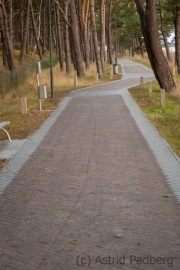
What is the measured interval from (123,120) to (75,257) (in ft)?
40.7

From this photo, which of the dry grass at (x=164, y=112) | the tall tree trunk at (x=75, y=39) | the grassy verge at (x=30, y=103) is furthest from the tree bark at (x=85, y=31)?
the dry grass at (x=164, y=112)

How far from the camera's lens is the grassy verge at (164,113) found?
15.2 metres

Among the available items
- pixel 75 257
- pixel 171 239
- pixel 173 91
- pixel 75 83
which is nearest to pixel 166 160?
pixel 171 239

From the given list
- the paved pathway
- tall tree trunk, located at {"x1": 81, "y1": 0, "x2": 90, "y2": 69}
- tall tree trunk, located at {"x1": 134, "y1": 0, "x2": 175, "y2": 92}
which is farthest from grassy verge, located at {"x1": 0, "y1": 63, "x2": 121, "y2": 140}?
tall tree trunk, located at {"x1": 134, "y1": 0, "x2": 175, "y2": 92}

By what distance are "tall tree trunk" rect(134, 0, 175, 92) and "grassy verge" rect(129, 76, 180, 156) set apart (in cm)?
92

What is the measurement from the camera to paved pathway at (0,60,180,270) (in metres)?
→ 6.36

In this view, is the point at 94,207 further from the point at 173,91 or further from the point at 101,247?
the point at 173,91

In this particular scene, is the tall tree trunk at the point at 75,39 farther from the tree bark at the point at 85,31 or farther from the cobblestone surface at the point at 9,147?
the cobblestone surface at the point at 9,147

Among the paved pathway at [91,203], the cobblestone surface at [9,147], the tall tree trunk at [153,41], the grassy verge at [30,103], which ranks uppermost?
the tall tree trunk at [153,41]

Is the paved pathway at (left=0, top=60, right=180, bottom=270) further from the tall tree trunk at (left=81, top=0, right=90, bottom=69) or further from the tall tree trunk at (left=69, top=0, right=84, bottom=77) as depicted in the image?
the tall tree trunk at (left=81, top=0, right=90, bottom=69)

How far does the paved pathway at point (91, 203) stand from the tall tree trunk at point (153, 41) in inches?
464

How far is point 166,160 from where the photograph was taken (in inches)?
458

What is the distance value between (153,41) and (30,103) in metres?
7.08

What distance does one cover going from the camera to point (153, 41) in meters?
26.6
